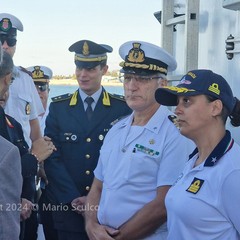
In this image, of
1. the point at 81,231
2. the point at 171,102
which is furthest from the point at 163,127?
the point at 81,231

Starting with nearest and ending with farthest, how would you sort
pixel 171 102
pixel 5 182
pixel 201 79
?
pixel 5 182
pixel 201 79
pixel 171 102

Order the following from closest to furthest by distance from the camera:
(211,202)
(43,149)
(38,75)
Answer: (211,202), (43,149), (38,75)

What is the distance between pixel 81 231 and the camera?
3152 millimetres

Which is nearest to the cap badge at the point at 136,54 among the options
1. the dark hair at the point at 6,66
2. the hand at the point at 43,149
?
the dark hair at the point at 6,66

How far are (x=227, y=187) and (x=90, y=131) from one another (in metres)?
1.52

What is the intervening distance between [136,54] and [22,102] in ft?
3.64

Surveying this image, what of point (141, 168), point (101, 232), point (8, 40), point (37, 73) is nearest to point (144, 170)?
point (141, 168)

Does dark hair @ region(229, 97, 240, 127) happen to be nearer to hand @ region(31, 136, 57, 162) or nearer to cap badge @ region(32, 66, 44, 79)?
hand @ region(31, 136, 57, 162)

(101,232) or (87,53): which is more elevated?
(87,53)

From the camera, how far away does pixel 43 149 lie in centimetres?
306

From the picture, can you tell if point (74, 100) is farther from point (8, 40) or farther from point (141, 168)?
point (141, 168)

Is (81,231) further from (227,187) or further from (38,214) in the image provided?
(227,187)

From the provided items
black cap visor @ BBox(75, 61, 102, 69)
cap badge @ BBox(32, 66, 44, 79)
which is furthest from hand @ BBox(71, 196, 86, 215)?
cap badge @ BBox(32, 66, 44, 79)

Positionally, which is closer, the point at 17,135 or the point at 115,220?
the point at 115,220
